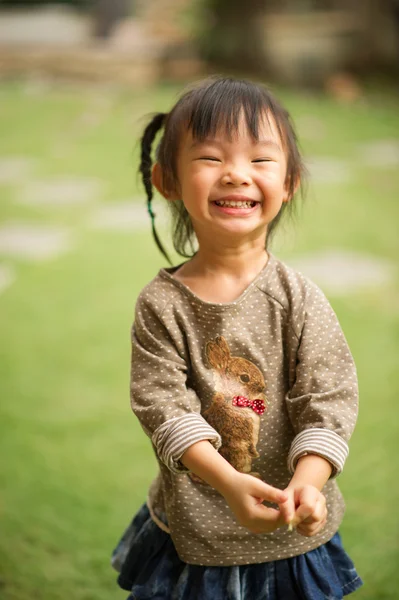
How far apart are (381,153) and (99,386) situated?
2.52 metres

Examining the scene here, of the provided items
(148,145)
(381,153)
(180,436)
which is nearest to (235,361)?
(180,436)

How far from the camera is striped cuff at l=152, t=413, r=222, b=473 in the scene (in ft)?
3.16

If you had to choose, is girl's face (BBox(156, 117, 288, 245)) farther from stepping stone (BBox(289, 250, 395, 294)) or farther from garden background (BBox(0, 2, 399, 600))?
stepping stone (BBox(289, 250, 395, 294))

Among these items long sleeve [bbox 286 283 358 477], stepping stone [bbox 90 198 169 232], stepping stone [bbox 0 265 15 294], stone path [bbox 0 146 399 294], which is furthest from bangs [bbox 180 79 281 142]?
stepping stone [bbox 90 198 169 232]

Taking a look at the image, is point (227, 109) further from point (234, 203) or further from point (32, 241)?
point (32, 241)

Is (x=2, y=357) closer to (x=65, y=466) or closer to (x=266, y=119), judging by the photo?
(x=65, y=466)

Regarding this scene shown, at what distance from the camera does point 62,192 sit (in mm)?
4031

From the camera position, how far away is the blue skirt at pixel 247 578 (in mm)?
1072

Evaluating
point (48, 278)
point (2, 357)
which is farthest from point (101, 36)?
point (2, 357)

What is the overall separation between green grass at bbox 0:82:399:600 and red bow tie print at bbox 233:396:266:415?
58 centimetres

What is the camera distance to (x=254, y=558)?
1.06m

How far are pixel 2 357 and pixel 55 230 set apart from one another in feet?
3.70

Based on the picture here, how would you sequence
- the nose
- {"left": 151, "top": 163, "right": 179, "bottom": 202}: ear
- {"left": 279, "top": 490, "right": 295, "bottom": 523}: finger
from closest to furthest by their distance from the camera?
{"left": 279, "top": 490, "right": 295, "bottom": 523}: finger → the nose → {"left": 151, "top": 163, "right": 179, "bottom": 202}: ear

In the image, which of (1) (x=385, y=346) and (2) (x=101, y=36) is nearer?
(1) (x=385, y=346)
